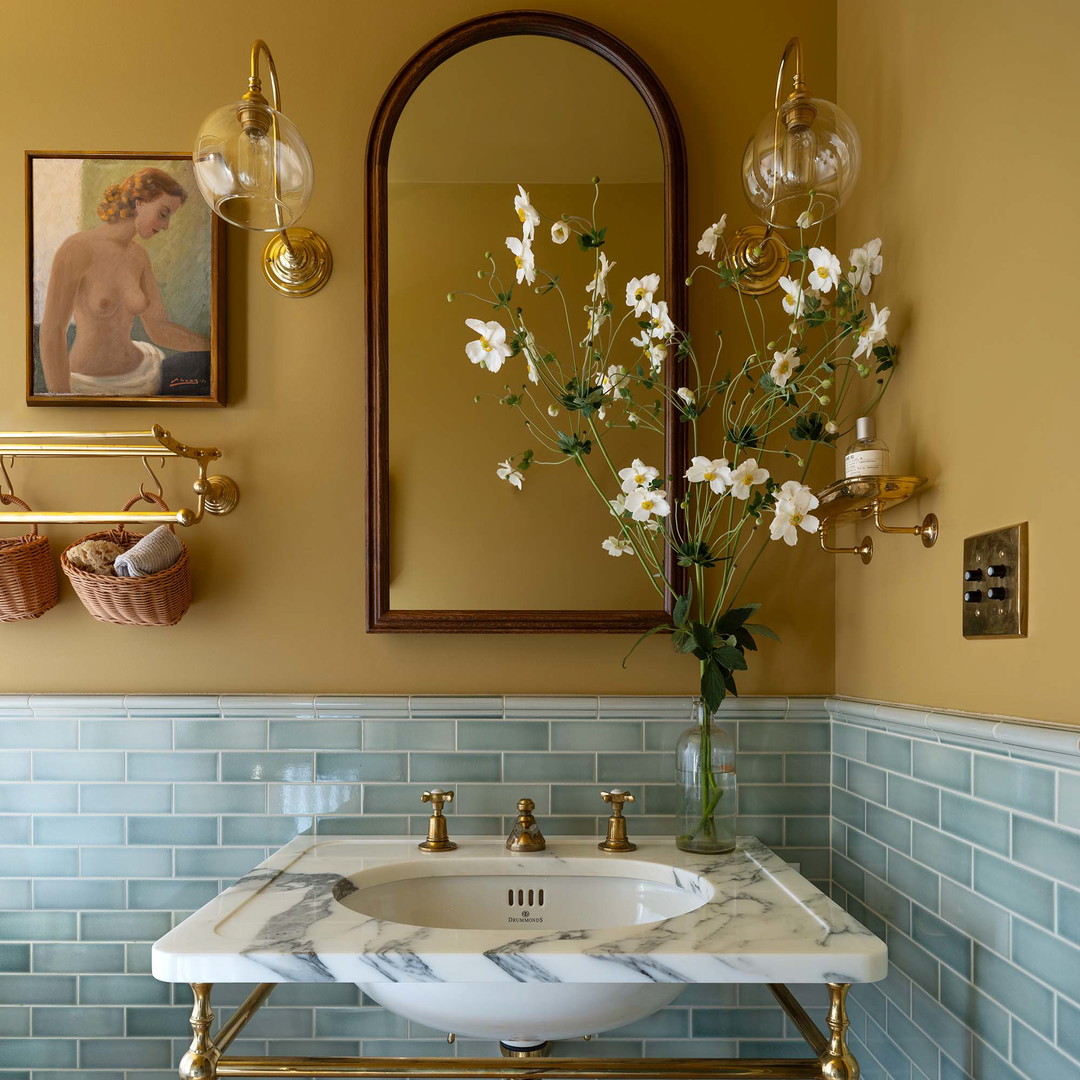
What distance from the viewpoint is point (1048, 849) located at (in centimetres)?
Result: 107

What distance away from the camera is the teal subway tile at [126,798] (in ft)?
5.73

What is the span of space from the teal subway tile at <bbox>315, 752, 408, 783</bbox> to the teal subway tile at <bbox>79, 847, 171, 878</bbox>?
28cm

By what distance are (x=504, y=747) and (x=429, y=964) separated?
62 centimetres

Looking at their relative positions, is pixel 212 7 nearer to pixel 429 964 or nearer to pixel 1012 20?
pixel 1012 20

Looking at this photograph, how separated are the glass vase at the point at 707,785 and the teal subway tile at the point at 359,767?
50cm

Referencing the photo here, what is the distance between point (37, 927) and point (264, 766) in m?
0.47

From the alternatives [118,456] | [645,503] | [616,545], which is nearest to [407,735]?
[616,545]

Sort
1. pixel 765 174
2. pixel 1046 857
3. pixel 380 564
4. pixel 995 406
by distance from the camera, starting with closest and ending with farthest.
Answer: pixel 1046 857
pixel 995 406
pixel 765 174
pixel 380 564

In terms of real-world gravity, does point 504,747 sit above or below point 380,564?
below

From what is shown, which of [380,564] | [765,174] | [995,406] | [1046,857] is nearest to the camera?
[1046,857]

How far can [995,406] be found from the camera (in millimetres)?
1203

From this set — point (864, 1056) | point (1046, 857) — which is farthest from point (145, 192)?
point (864, 1056)

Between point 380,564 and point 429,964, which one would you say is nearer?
point 429,964

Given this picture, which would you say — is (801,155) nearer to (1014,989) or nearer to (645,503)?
(645,503)
